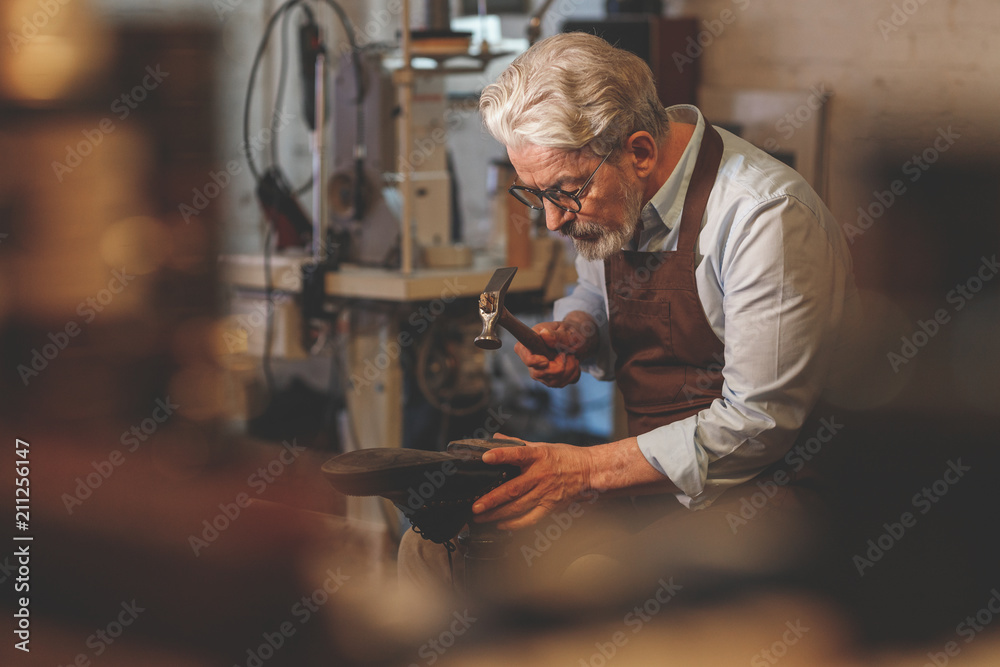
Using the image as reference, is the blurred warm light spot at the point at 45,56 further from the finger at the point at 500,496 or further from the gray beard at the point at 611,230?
the finger at the point at 500,496

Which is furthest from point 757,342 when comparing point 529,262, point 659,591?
point 529,262

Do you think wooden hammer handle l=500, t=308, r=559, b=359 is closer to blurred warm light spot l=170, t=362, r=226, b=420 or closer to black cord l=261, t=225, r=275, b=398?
blurred warm light spot l=170, t=362, r=226, b=420

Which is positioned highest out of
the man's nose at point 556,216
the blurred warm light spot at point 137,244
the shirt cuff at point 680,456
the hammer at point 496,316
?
the man's nose at point 556,216

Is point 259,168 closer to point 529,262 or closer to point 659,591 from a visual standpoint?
point 529,262

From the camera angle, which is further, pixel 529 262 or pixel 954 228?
pixel 529 262

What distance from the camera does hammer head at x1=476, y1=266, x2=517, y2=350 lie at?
141cm

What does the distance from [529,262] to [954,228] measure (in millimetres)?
1341

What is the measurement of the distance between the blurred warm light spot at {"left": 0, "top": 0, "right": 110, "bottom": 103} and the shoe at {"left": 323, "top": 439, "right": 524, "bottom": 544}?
78 cm

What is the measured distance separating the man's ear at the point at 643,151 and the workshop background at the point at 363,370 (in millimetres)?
537

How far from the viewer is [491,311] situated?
1.45 meters

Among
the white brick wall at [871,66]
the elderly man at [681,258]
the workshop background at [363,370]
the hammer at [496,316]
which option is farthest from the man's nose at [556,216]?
the white brick wall at [871,66]

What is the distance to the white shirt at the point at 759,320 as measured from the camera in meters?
1.41

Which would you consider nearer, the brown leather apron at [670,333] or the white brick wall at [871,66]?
the brown leather apron at [670,333]

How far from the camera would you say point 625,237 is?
5.12 feet
